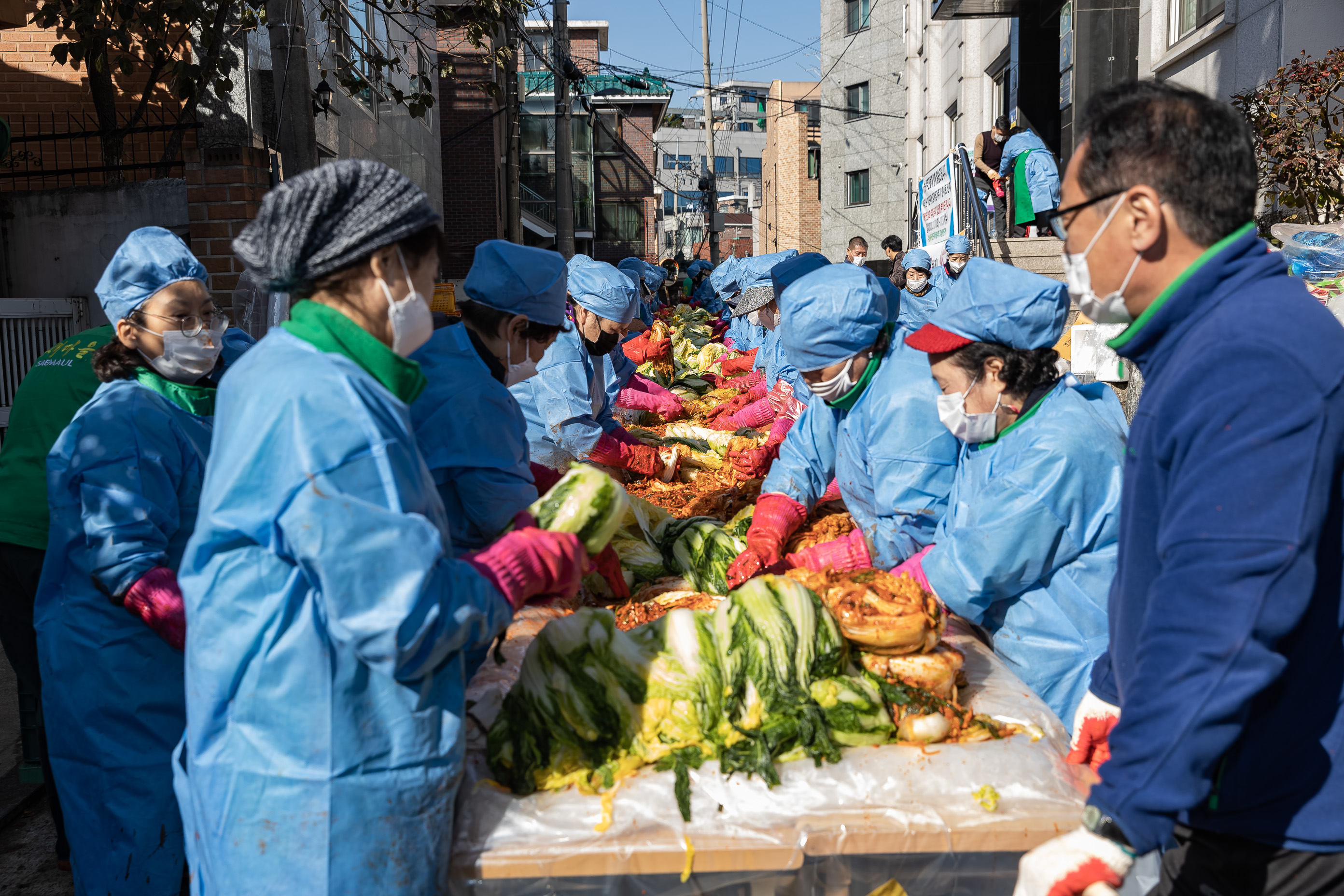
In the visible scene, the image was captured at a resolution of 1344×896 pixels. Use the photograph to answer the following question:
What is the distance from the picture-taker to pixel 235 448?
179 cm

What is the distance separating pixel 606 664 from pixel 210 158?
5.83 metres

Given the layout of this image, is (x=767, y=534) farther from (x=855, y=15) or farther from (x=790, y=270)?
(x=855, y=15)

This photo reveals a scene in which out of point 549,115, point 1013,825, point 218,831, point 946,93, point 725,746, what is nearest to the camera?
point 218,831

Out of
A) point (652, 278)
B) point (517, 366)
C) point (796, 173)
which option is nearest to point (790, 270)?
point (517, 366)

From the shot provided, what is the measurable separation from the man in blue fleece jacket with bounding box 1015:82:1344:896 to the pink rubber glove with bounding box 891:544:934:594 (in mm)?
1179

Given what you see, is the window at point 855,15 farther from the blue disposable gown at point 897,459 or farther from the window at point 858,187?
the blue disposable gown at point 897,459

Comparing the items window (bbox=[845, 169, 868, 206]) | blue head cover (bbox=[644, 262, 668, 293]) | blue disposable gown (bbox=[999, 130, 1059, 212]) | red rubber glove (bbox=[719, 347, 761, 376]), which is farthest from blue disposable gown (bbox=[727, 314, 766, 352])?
window (bbox=[845, 169, 868, 206])

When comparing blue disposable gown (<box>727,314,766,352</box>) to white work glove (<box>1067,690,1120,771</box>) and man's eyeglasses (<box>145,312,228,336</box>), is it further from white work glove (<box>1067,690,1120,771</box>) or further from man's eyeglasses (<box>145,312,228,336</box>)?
white work glove (<box>1067,690,1120,771</box>)

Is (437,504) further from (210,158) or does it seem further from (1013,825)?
(210,158)

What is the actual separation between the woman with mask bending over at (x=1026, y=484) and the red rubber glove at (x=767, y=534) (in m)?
0.78

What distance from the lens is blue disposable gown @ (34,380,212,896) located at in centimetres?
303

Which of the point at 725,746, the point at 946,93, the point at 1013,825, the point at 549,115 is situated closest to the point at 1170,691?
the point at 1013,825

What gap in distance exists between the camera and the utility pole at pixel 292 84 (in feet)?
16.5

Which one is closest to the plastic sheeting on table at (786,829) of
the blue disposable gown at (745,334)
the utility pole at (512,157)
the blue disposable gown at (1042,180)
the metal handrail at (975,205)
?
the metal handrail at (975,205)
